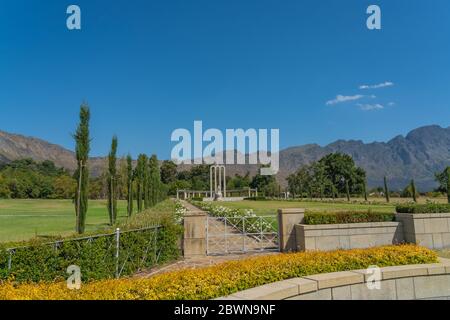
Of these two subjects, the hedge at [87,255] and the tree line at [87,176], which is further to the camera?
the tree line at [87,176]

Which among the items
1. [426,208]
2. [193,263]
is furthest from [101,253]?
[426,208]

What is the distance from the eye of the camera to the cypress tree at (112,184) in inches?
696

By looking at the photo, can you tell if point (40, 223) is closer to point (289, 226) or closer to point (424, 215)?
point (289, 226)

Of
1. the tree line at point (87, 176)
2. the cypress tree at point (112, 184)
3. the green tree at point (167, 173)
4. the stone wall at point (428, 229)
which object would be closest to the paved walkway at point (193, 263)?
the stone wall at point (428, 229)

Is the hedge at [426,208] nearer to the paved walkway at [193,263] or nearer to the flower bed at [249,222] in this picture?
the flower bed at [249,222]

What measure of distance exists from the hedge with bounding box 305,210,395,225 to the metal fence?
4082 mm

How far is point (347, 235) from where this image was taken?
8.85 metres

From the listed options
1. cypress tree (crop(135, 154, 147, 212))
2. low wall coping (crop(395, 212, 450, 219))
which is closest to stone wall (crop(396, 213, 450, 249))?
low wall coping (crop(395, 212, 450, 219))

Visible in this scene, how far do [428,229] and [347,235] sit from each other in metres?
2.25

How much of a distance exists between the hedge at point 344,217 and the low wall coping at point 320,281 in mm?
3367

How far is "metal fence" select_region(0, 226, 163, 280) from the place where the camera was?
17.3ft

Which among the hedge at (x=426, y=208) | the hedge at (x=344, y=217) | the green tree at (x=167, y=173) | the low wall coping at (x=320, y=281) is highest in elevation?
the green tree at (x=167, y=173)
